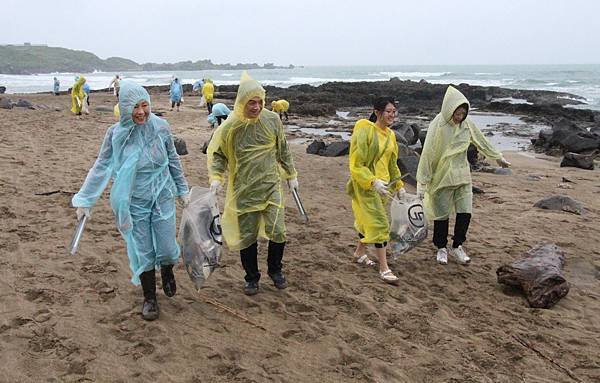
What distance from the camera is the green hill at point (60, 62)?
10331 centimetres

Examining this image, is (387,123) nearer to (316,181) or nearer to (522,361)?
(522,361)

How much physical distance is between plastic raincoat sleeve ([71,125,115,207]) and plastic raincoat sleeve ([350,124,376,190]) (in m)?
1.95

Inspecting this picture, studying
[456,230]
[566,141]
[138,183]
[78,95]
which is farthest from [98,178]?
[78,95]

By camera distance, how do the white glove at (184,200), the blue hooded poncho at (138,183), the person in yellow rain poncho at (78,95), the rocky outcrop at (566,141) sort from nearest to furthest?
the blue hooded poncho at (138,183) → the white glove at (184,200) → the rocky outcrop at (566,141) → the person in yellow rain poncho at (78,95)

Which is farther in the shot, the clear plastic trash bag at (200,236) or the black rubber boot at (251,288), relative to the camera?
the black rubber boot at (251,288)

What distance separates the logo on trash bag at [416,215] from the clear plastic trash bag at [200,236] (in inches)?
70.1

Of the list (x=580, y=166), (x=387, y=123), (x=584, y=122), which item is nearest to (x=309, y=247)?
(x=387, y=123)

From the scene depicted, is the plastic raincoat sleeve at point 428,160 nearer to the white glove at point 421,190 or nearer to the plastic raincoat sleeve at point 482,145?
the white glove at point 421,190

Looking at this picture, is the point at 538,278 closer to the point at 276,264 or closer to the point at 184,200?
the point at 276,264

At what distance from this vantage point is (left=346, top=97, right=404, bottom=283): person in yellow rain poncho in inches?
171

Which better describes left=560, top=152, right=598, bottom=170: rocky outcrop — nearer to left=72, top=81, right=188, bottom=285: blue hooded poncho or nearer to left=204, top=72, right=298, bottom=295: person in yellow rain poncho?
left=204, top=72, right=298, bottom=295: person in yellow rain poncho

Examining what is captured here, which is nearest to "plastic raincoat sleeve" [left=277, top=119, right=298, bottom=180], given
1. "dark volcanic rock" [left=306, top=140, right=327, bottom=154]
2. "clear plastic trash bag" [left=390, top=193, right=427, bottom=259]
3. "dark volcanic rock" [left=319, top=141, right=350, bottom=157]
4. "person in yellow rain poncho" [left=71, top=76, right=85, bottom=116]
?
"clear plastic trash bag" [left=390, top=193, right=427, bottom=259]

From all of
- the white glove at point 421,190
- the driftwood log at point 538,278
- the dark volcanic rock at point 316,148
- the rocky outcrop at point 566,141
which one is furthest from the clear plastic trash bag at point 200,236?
the rocky outcrop at point 566,141

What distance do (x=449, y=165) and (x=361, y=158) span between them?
0.99 metres
